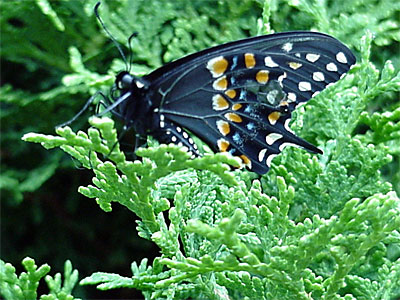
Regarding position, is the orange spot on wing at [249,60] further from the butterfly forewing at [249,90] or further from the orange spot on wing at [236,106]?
the orange spot on wing at [236,106]

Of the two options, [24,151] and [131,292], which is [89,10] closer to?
[24,151]

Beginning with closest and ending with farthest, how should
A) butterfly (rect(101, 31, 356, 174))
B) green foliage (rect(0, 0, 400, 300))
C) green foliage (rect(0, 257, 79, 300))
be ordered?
green foliage (rect(0, 0, 400, 300)), green foliage (rect(0, 257, 79, 300)), butterfly (rect(101, 31, 356, 174))

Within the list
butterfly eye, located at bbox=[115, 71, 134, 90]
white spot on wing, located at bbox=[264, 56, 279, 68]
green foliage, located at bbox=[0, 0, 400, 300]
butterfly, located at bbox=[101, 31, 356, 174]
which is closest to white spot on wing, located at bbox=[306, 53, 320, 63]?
butterfly, located at bbox=[101, 31, 356, 174]

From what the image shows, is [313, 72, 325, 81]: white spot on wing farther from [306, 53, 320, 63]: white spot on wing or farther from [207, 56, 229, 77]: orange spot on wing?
[207, 56, 229, 77]: orange spot on wing

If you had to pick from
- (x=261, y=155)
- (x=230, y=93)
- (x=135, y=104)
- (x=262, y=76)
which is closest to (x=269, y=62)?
(x=262, y=76)

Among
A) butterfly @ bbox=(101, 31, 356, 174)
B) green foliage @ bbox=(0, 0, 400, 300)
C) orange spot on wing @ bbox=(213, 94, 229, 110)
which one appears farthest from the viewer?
orange spot on wing @ bbox=(213, 94, 229, 110)

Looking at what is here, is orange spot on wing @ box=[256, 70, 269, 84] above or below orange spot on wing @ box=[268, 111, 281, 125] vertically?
above

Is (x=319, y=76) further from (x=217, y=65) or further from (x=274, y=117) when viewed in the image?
(x=217, y=65)
